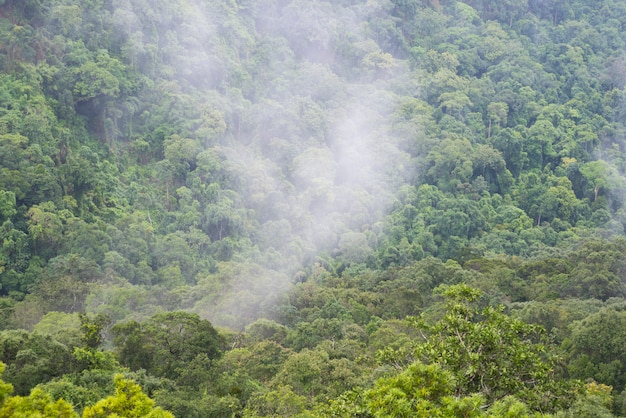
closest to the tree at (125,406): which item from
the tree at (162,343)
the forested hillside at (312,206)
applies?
the forested hillside at (312,206)

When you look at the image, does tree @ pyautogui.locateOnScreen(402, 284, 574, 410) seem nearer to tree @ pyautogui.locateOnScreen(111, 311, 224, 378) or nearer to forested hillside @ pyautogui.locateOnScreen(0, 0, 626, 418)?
forested hillside @ pyautogui.locateOnScreen(0, 0, 626, 418)

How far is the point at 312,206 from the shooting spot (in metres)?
52.7

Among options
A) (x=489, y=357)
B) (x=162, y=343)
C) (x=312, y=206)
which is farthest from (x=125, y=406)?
(x=312, y=206)

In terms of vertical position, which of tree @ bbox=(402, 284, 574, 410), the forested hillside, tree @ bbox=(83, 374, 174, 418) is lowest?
tree @ bbox=(83, 374, 174, 418)

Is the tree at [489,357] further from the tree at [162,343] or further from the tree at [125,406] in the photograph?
the tree at [162,343]

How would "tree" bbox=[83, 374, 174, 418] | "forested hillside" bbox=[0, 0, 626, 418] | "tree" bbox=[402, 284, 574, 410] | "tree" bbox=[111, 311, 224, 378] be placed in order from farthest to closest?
1. "tree" bbox=[111, 311, 224, 378]
2. "forested hillside" bbox=[0, 0, 626, 418]
3. "tree" bbox=[402, 284, 574, 410]
4. "tree" bbox=[83, 374, 174, 418]

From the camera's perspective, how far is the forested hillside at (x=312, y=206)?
746 inches

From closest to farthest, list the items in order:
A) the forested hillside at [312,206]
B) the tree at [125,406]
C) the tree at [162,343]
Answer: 1. the tree at [125,406]
2. the forested hillside at [312,206]
3. the tree at [162,343]

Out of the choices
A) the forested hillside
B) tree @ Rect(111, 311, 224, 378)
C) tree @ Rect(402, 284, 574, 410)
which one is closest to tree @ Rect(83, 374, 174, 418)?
the forested hillside

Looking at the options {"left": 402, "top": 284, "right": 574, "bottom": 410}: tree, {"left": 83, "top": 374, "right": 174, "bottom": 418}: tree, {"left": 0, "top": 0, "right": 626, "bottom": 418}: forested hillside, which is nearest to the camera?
{"left": 83, "top": 374, "right": 174, "bottom": 418}: tree

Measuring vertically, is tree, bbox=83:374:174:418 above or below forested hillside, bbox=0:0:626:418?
below

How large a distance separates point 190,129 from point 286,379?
3438 centimetres

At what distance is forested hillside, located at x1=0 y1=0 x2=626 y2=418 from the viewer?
18.9 meters

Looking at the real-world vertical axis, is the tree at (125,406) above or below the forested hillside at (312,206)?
below
